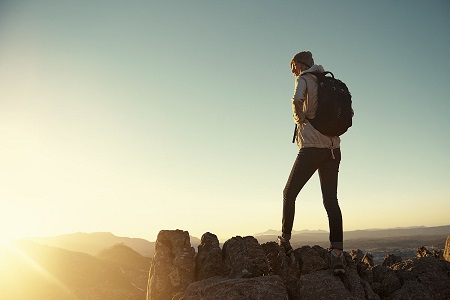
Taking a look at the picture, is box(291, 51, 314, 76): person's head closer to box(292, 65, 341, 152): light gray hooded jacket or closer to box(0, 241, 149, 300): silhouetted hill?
box(292, 65, 341, 152): light gray hooded jacket

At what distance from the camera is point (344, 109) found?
8.04m

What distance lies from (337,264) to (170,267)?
4020 mm

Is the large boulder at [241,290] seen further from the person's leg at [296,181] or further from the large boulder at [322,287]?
the person's leg at [296,181]

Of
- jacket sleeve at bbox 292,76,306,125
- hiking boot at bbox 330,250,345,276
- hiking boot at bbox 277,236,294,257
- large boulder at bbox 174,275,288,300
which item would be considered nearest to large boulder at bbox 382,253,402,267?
hiking boot at bbox 330,250,345,276

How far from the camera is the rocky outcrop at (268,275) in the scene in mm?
7105

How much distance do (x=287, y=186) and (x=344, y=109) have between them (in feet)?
7.36

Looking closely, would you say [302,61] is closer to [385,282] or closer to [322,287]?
[322,287]

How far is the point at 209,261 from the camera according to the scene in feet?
28.5

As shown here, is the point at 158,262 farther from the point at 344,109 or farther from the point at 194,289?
the point at 344,109

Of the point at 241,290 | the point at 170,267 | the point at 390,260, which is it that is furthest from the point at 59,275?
the point at 241,290

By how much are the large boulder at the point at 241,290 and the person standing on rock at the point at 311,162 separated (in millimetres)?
1491

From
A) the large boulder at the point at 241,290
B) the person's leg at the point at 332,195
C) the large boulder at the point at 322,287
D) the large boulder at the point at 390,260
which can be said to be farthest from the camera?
the large boulder at the point at 390,260

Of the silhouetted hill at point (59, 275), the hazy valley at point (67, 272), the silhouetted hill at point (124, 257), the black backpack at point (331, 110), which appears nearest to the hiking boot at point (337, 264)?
the black backpack at point (331, 110)

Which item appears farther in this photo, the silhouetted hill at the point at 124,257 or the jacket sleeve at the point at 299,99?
the silhouetted hill at the point at 124,257
